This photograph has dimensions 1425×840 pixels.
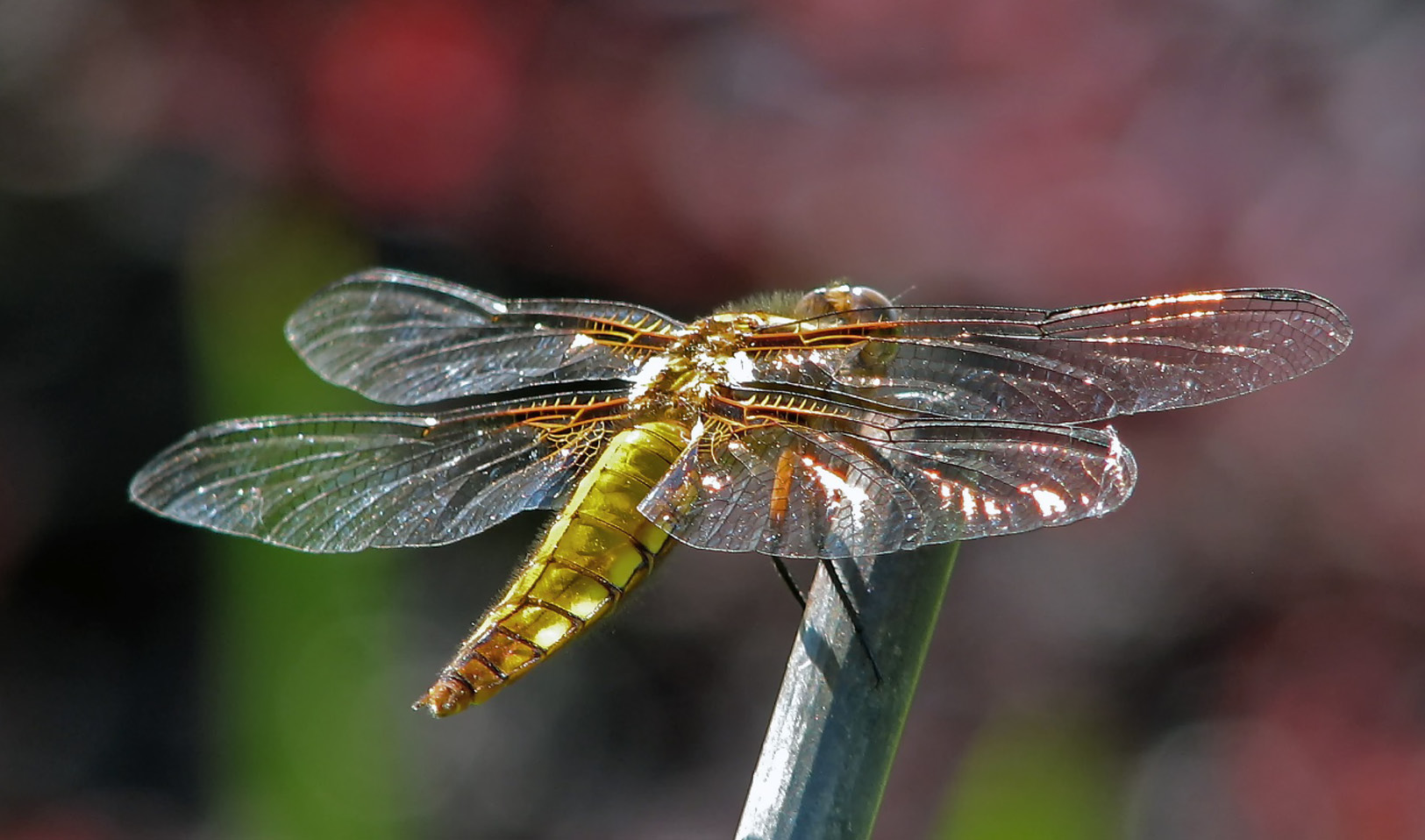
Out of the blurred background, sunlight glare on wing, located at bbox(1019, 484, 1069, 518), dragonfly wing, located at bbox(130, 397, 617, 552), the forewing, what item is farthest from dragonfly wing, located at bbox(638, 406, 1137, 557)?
the blurred background

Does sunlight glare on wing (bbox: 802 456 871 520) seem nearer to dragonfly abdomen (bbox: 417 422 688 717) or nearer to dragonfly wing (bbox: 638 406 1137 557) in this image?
dragonfly wing (bbox: 638 406 1137 557)

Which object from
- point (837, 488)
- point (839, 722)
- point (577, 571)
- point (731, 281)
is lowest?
point (839, 722)

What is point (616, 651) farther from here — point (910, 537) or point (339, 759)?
point (910, 537)

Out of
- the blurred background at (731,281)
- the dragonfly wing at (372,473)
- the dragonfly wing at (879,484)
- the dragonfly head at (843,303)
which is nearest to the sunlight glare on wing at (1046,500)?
the dragonfly wing at (879,484)

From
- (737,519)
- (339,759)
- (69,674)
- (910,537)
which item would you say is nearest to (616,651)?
(339,759)

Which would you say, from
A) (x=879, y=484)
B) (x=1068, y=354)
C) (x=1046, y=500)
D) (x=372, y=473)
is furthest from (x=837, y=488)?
(x=372, y=473)

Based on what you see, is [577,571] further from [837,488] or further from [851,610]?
[851,610]
